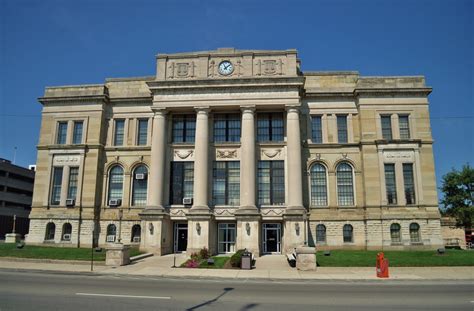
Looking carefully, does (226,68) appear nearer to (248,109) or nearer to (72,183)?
(248,109)

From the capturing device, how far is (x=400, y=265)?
2412cm

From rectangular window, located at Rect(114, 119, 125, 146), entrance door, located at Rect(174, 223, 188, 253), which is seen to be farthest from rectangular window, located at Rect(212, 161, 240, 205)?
rectangular window, located at Rect(114, 119, 125, 146)

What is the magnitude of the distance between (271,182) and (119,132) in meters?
18.0

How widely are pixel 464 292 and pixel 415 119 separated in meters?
25.4

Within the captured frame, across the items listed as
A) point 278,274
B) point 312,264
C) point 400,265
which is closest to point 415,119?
point 400,265

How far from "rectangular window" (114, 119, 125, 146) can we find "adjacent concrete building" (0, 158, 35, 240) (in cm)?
4675

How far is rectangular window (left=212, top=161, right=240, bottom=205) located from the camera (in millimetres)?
35750

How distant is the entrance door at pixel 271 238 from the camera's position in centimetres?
3484

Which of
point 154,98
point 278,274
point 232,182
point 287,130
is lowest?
point 278,274

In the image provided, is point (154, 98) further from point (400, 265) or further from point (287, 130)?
point (400, 265)

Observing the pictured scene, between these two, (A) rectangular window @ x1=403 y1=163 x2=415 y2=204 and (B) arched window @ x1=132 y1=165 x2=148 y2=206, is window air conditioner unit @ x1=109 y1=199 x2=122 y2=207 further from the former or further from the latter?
(A) rectangular window @ x1=403 y1=163 x2=415 y2=204

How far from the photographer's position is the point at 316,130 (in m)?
38.1

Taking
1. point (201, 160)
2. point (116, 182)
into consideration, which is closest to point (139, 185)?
point (116, 182)

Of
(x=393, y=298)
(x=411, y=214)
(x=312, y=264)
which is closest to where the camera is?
(x=393, y=298)
